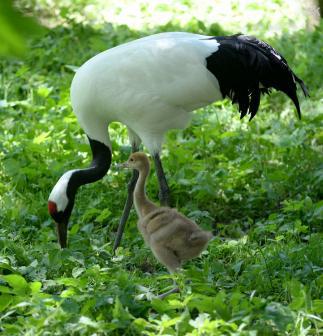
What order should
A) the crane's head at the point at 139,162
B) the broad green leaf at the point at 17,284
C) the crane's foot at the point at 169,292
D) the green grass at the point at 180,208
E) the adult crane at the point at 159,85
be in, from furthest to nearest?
the adult crane at the point at 159,85 < the crane's head at the point at 139,162 < the crane's foot at the point at 169,292 < the broad green leaf at the point at 17,284 < the green grass at the point at 180,208

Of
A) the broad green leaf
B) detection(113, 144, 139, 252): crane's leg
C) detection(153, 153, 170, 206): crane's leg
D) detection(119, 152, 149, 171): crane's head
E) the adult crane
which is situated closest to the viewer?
the broad green leaf

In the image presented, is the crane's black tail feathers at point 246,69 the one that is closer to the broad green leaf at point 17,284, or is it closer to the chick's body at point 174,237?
the chick's body at point 174,237

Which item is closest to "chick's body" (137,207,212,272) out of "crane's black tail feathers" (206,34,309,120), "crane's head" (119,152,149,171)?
"crane's head" (119,152,149,171)

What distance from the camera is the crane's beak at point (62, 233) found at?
4.91 meters

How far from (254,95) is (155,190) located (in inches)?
46.6

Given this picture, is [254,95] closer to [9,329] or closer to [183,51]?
[183,51]

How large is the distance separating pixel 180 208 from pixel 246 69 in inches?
49.2

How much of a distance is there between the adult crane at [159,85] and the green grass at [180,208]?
0.38 metres

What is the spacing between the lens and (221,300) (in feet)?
10.6

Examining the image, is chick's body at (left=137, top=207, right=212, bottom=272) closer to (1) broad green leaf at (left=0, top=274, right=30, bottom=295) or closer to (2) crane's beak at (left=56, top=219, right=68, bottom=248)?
(1) broad green leaf at (left=0, top=274, right=30, bottom=295)

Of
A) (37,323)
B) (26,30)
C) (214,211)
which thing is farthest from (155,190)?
(26,30)

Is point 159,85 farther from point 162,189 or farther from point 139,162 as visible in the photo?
point 162,189

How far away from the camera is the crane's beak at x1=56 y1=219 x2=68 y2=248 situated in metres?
4.91

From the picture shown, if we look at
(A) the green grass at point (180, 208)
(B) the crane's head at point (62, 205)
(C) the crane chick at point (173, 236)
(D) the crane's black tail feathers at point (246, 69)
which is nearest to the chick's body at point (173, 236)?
(C) the crane chick at point (173, 236)
